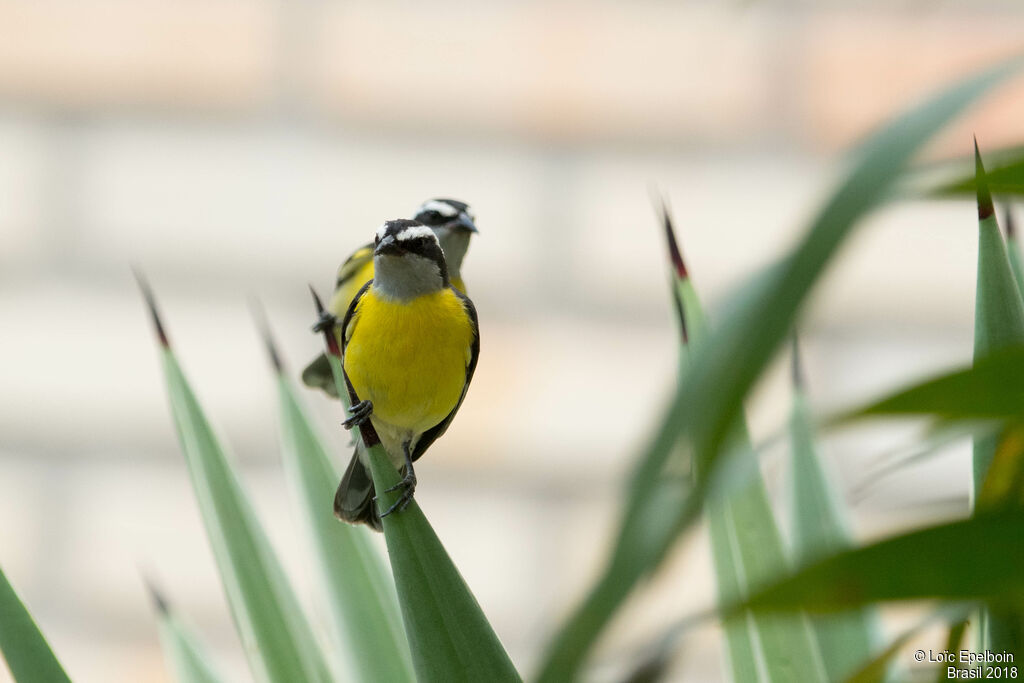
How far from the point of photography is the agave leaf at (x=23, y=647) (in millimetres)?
599

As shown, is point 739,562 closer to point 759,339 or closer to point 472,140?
point 759,339

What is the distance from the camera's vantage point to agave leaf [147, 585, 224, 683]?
95 centimetres

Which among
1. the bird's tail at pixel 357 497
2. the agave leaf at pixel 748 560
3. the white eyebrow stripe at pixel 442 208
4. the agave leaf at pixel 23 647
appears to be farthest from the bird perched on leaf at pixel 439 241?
the agave leaf at pixel 23 647

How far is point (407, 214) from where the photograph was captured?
9.70ft

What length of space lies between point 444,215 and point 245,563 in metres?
1.12

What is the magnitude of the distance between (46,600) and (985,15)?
279 centimetres

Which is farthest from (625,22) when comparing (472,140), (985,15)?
(985,15)

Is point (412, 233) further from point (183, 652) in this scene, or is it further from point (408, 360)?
point (183, 652)

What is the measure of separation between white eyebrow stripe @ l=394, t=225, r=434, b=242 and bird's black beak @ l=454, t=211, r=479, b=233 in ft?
1.44

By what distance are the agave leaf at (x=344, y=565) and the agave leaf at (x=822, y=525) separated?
33 centimetres

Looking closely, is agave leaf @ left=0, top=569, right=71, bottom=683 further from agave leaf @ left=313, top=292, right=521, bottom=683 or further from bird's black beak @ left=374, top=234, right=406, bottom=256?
bird's black beak @ left=374, top=234, right=406, bottom=256

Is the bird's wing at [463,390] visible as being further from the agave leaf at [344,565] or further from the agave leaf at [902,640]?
the agave leaf at [902,640]

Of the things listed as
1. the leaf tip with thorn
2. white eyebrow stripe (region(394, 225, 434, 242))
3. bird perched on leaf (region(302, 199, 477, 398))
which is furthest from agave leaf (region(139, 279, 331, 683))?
bird perched on leaf (region(302, 199, 477, 398))

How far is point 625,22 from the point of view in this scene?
3.18m
